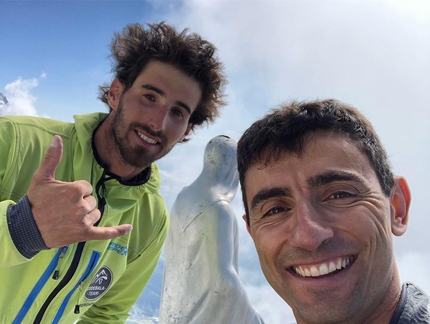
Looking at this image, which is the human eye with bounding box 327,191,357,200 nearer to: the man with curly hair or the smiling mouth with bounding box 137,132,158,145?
the man with curly hair

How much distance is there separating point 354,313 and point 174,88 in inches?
89.5

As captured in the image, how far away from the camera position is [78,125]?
9.00ft

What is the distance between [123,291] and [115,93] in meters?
1.63

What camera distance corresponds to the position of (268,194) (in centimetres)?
170

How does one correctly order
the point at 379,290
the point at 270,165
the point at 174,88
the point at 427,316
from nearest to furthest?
the point at 427,316, the point at 379,290, the point at 270,165, the point at 174,88

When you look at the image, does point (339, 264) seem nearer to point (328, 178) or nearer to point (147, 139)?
point (328, 178)

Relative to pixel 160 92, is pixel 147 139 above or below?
below

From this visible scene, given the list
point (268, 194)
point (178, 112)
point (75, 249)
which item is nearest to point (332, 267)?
point (268, 194)

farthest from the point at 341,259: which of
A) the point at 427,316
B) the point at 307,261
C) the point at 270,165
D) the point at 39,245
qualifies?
the point at 39,245

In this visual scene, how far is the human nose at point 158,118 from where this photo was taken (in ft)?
9.90

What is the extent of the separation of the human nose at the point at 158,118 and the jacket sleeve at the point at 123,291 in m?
0.69

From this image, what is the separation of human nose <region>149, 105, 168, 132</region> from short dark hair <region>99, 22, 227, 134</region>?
0.48 m

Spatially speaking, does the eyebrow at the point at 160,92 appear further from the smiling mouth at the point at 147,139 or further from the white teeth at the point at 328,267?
the white teeth at the point at 328,267

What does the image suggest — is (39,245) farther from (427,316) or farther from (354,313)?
(427,316)
